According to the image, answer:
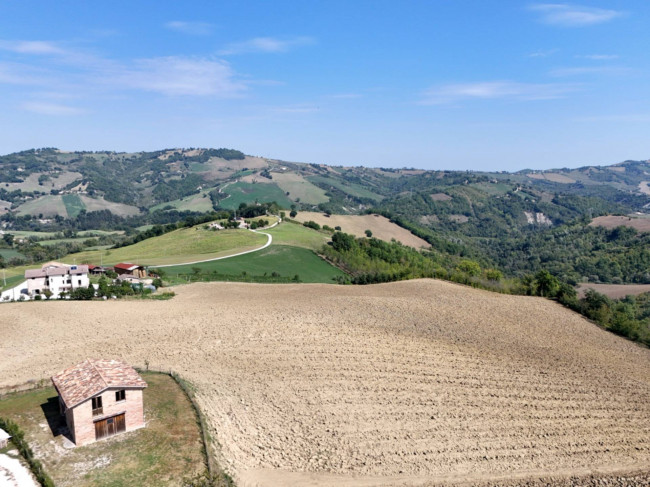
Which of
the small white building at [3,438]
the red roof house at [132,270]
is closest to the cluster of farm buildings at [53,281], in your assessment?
the red roof house at [132,270]

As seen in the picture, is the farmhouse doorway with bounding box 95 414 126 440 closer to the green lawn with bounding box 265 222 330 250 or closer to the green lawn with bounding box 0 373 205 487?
the green lawn with bounding box 0 373 205 487

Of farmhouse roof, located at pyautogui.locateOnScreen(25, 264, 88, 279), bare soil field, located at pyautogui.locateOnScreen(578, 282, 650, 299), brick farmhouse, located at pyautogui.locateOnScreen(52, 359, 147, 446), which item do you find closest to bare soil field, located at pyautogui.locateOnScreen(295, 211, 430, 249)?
bare soil field, located at pyautogui.locateOnScreen(578, 282, 650, 299)

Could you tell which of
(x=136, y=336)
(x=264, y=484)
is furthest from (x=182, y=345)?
(x=264, y=484)

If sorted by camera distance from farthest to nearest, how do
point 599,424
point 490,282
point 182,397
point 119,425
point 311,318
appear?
point 490,282
point 311,318
point 182,397
point 599,424
point 119,425

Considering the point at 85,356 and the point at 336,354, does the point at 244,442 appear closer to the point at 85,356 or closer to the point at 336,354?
the point at 336,354

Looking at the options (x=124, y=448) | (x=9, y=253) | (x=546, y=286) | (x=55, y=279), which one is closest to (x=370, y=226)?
(x=546, y=286)

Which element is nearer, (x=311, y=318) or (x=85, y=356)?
(x=85, y=356)

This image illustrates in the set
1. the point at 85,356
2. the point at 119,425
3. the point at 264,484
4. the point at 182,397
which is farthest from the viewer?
the point at 85,356
